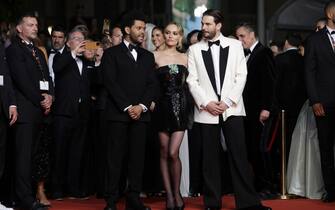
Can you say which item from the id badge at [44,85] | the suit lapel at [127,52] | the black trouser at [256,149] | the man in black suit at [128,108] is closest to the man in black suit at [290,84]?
the black trouser at [256,149]

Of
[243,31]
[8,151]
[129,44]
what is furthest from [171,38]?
[8,151]

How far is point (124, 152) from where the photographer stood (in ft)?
32.8

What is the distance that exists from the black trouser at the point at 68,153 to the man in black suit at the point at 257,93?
200 cm

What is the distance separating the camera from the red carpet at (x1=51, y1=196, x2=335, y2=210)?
1045cm

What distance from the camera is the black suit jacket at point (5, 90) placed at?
9.87 meters

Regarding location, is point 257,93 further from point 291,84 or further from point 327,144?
point 327,144

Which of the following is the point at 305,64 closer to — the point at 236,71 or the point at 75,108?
the point at 236,71

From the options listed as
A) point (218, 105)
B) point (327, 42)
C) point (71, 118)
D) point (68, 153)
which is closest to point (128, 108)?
point (218, 105)

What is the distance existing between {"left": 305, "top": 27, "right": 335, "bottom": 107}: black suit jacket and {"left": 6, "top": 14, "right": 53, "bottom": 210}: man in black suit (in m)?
2.95

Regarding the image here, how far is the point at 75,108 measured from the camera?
11359 mm

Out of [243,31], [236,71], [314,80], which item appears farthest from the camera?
[243,31]

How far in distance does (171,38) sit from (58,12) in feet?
36.3

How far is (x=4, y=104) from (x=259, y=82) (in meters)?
3.12

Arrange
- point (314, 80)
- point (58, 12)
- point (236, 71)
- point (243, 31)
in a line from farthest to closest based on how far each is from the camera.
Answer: point (58, 12) < point (243, 31) < point (314, 80) < point (236, 71)
